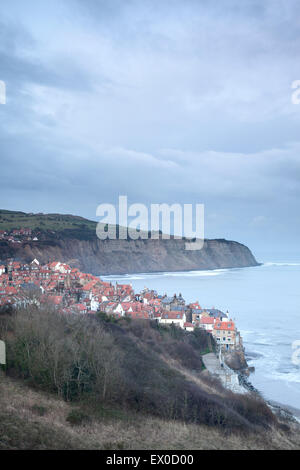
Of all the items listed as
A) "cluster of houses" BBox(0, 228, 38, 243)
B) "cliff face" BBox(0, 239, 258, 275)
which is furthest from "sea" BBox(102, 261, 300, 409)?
"cluster of houses" BBox(0, 228, 38, 243)

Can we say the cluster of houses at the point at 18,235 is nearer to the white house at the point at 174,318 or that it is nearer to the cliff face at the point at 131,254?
the cliff face at the point at 131,254

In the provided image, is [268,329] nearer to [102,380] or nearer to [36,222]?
[102,380]

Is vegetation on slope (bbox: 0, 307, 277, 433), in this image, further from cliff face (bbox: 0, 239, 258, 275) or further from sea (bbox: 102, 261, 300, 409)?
cliff face (bbox: 0, 239, 258, 275)

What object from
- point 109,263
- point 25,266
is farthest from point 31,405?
point 109,263

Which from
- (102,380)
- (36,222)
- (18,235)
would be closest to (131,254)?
(36,222)

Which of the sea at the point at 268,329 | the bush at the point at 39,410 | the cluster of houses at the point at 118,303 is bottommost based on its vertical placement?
the sea at the point at 268,329

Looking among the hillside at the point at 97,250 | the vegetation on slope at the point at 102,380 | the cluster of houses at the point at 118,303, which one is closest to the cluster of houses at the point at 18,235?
the hillside at the point at 97,250
